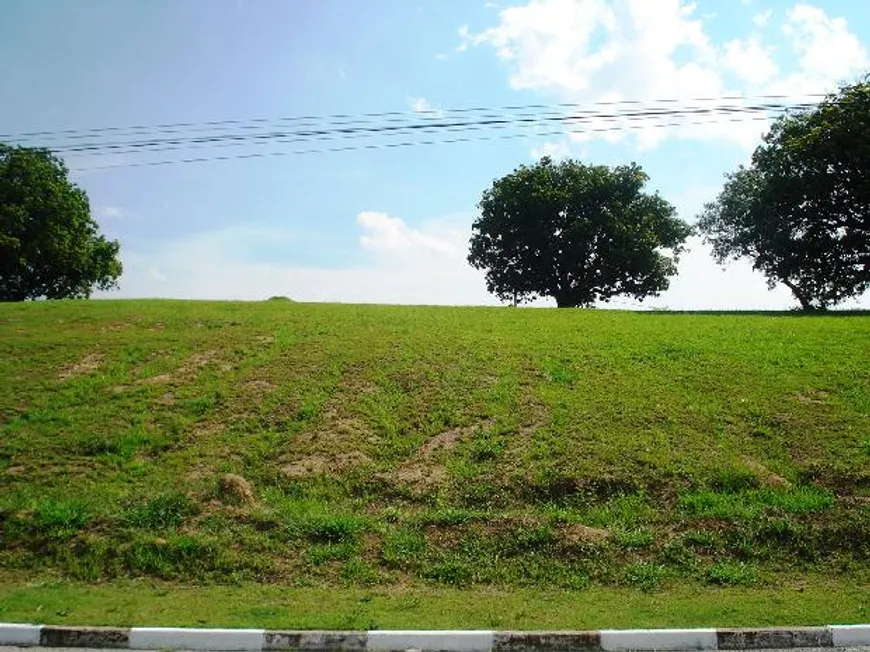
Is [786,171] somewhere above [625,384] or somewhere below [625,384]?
above

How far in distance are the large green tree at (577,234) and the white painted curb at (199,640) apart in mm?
39064

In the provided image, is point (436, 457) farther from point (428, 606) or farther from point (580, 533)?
point (428, 606)

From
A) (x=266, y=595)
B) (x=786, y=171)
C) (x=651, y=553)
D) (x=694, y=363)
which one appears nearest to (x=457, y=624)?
(x=266, y=595)

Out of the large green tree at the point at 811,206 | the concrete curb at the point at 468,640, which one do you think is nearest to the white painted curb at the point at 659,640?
the concrete curb at the point at 468,640

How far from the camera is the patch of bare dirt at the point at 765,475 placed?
32.3 feet

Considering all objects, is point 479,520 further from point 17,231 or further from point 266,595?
point 17,231

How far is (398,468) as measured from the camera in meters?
10.9

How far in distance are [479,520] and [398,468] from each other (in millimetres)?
2050

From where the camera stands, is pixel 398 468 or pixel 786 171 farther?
pixel 786 171

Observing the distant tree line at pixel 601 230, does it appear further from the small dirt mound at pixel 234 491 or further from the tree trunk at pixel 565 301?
the small dirt mound at pixel 234 491

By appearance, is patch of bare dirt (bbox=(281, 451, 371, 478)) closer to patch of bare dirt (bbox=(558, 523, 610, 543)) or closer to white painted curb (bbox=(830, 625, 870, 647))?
patch of bare dirt (bbox=(558, 523, 610, 543))

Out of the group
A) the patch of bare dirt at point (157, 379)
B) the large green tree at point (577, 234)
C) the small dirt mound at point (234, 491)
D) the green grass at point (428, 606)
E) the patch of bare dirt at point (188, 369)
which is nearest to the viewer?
the green grass at point (428, 606)

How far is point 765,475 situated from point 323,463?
7004 mm

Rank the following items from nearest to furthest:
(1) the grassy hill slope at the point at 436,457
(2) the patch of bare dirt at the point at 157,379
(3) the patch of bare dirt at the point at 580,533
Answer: (1) the grassy hill slope at the point at 436,457 → (3) the patch of bare dirt at the point at 580,533 → (2) the patch of bare dirt at the point at 157,379
